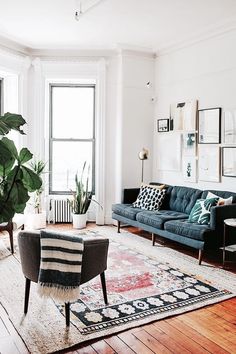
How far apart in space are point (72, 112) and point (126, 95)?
1.09 meters

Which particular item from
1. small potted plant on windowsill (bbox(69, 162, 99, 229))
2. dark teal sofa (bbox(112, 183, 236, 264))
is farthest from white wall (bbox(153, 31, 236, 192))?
small potted plant on windowsill (bbox(69, 162, 99, 229))

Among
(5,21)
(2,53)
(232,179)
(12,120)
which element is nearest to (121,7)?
(5,21)

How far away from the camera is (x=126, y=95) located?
671 cm

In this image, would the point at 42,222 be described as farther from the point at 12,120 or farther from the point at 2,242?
the point at 12,120

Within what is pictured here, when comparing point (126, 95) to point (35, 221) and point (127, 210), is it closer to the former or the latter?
point (127, 210)

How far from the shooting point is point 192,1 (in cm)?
454

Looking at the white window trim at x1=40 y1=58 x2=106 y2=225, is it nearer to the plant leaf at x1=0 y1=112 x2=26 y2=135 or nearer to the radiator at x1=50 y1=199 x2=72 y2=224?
the radiator at x1=50 y1=199 x2=72 y2=224

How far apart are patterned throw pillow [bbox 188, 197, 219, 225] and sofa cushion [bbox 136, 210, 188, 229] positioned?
0.34 metres

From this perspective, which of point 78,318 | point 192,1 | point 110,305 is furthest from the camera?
point 192,1

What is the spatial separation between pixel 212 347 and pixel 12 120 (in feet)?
6.94

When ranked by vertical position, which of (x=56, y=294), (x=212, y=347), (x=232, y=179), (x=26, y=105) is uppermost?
(x=26, y=105)

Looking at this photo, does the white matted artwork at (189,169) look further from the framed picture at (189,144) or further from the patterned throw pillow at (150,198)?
the patterned throw pillow at (150,198)

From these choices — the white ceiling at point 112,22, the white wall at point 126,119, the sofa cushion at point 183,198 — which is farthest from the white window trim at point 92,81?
the sofa cushion at point 183,198

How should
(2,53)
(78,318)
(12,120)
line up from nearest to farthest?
(12,120) → (78,318) → (2,53)
